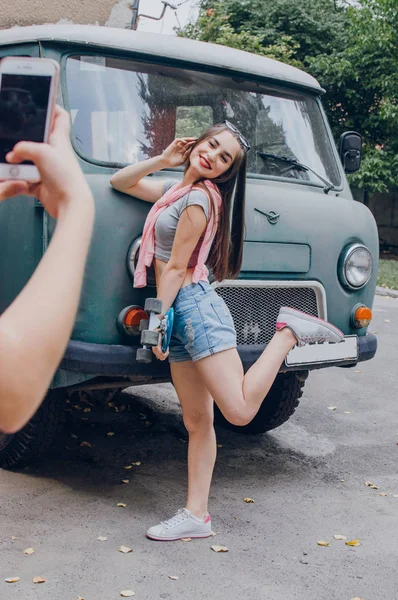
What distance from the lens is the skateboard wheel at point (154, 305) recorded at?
11.8 feet

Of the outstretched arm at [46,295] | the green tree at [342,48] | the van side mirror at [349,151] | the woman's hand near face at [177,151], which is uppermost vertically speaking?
the green tree at [342,48]

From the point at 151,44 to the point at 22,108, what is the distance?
3186 millimetres

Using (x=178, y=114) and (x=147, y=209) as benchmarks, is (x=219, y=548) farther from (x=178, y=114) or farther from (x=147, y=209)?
(x=178, y=114)

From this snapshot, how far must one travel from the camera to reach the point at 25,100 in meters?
1.32

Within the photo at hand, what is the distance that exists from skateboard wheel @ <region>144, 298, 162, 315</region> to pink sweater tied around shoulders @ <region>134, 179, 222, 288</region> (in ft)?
0.53

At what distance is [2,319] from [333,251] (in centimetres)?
352

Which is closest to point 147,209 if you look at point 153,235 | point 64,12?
point 153,235

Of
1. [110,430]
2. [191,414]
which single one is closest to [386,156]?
[110,430]

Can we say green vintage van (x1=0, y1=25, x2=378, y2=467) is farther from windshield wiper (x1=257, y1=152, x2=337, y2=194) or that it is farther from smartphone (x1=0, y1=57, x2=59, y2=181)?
smartphone (x1=0, y1=57, x2=59, y2=181)

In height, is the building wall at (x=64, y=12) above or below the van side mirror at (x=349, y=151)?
above

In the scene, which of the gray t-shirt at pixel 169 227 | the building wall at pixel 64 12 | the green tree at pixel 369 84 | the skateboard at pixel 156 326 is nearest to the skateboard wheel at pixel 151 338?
the skateboard at pixel 156 326

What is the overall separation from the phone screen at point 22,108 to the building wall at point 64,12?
1083cm

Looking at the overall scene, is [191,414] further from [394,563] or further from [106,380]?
[394,563]

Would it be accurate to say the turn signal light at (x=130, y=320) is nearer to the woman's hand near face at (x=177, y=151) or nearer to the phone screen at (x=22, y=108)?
the woman's hand near face at (x=177, y=151)
